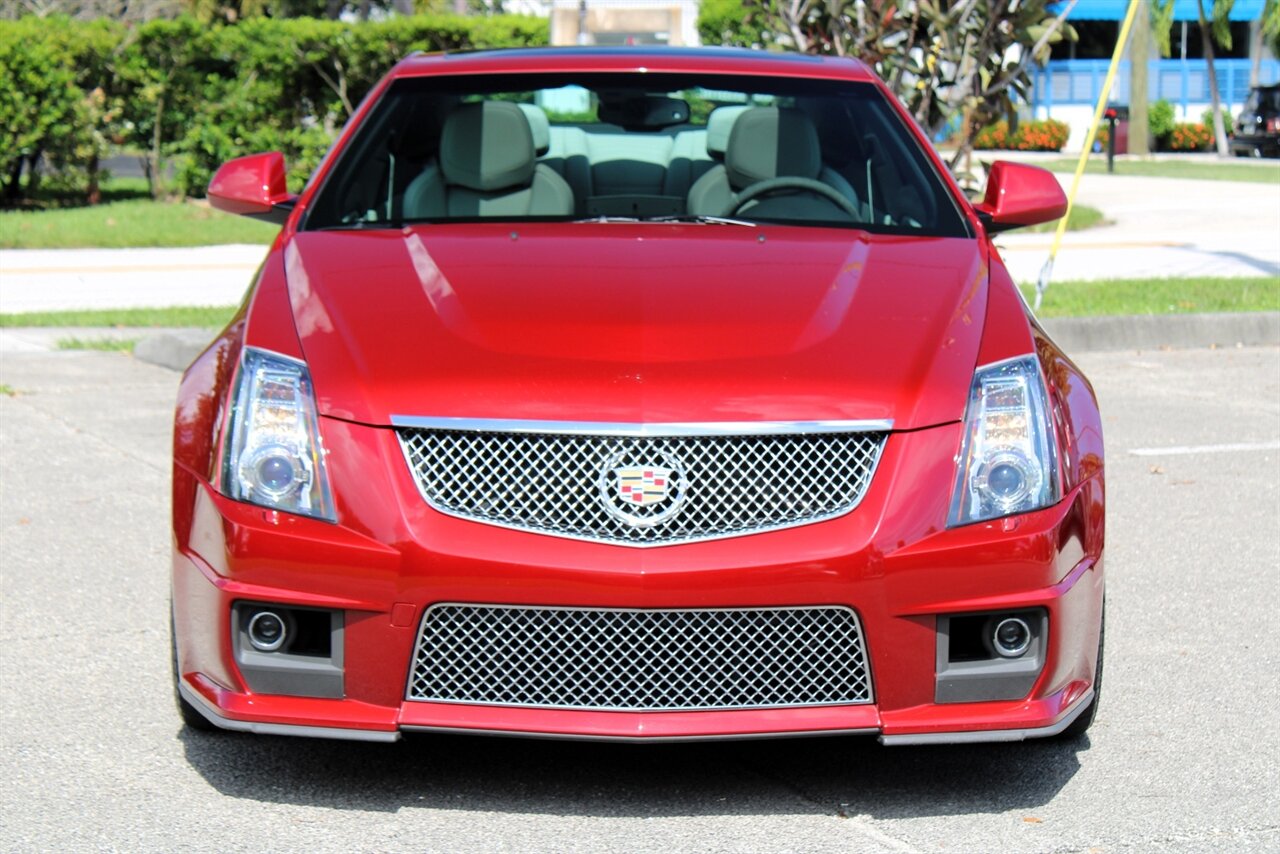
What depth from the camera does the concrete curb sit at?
11516mm

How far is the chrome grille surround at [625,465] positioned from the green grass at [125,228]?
567 inches

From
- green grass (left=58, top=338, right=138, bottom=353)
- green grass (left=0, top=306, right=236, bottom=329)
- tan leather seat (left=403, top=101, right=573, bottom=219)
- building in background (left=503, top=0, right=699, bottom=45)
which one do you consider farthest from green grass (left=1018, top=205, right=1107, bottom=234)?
tan leather seat (left=403, top=101, right=573, bottom=219)

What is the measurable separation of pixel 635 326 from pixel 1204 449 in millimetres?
5021

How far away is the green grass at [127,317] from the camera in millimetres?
12055

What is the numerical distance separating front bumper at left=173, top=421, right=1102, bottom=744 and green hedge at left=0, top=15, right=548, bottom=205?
17.5 m

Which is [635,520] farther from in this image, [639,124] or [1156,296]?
[1156,296]

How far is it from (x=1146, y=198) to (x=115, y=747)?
22825 mm

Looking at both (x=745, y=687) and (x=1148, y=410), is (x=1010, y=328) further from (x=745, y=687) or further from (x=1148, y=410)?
(x=1148, y=410)

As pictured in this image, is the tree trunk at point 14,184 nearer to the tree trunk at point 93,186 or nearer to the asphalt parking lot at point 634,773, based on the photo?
the tree trunk at point 93,186

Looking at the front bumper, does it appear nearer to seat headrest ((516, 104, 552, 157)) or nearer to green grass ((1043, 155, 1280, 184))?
seat headrest ((516, 104, 552, 157))

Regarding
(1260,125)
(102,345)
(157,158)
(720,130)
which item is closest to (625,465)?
(720,130)

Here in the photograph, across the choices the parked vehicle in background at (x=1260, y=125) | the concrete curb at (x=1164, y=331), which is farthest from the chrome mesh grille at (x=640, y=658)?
the parked vehicle in background at (x=1260, y=125)

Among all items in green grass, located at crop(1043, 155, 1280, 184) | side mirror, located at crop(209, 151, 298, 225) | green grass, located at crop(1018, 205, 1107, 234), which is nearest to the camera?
side mirror, located at crop(209, 151, 298, 225)

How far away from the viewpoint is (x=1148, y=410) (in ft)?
30.7
